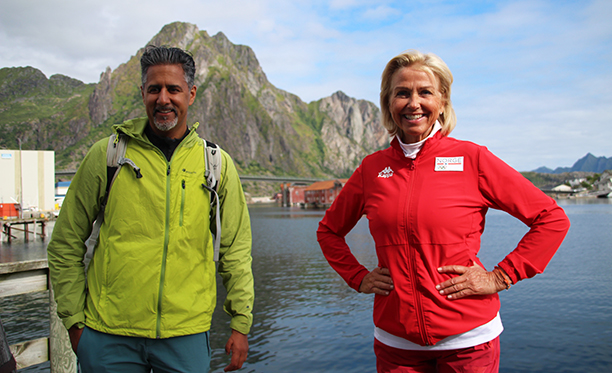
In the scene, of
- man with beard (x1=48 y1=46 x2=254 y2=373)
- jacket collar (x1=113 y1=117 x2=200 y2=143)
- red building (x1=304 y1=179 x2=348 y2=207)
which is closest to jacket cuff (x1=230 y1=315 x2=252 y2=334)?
man with beard (x1=48 y1=46 x2=254 y2=373)

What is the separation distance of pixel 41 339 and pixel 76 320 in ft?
5.90

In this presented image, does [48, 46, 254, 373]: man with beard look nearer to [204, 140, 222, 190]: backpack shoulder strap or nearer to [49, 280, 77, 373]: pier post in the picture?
[204, 140, 222, 190]: backpack shoulder strap

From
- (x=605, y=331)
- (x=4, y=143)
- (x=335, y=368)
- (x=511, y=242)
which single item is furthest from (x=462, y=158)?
(x=4, y=143)

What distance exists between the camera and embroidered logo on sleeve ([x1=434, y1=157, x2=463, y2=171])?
2502 mm

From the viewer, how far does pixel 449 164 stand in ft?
8.26

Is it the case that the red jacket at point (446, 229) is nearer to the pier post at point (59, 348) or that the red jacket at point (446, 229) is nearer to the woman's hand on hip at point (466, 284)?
the woman's hand on hip at point (466, 284)

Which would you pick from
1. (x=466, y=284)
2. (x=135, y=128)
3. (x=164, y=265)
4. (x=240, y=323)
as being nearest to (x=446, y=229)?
(x=466, y=284)

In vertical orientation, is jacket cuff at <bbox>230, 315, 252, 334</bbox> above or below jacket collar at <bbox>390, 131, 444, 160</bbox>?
below

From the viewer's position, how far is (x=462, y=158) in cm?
250

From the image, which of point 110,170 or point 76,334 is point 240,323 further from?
point 110,170

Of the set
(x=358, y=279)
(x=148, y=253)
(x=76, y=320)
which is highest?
(x=148, y=253)

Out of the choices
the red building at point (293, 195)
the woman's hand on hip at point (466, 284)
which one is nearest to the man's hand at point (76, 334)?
the woman's hand on hip at point (466, 284)

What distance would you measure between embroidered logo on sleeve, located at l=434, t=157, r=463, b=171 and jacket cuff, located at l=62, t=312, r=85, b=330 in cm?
239

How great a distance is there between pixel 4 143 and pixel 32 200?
16730cm
